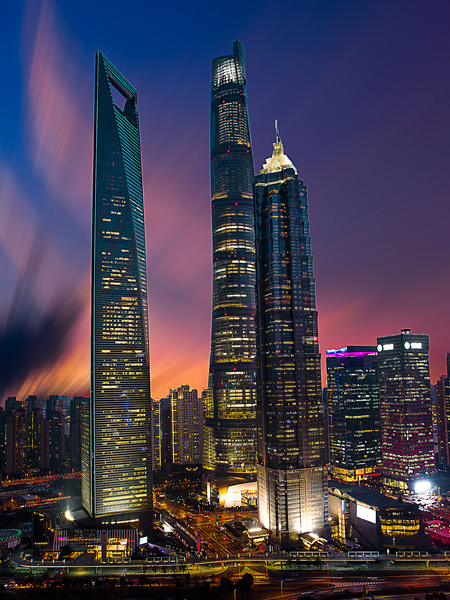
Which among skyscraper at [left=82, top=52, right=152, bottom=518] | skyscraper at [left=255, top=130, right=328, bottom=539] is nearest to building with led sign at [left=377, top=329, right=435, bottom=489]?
skyscraper at [left=255, top=130, right=328, bottom=539]

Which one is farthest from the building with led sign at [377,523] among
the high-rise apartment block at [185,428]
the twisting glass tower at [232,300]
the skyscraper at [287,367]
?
the high-rise apartment block at [185,428]

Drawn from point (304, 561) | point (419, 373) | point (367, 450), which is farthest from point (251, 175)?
point (304, 561)

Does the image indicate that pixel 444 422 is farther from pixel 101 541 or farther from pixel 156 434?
pixel 101 541

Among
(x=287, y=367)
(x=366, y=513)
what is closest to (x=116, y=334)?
(x=287, y=367)

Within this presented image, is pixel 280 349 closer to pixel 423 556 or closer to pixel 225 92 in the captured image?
pixel 423 556

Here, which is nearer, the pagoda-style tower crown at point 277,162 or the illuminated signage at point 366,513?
the illuminated signage at point 366,513

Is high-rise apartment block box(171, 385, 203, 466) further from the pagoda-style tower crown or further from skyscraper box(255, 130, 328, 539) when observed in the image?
the pagoda-style tower crown

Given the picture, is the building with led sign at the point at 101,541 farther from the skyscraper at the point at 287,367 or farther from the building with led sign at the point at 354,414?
the building with led sign at the point at 354,414
